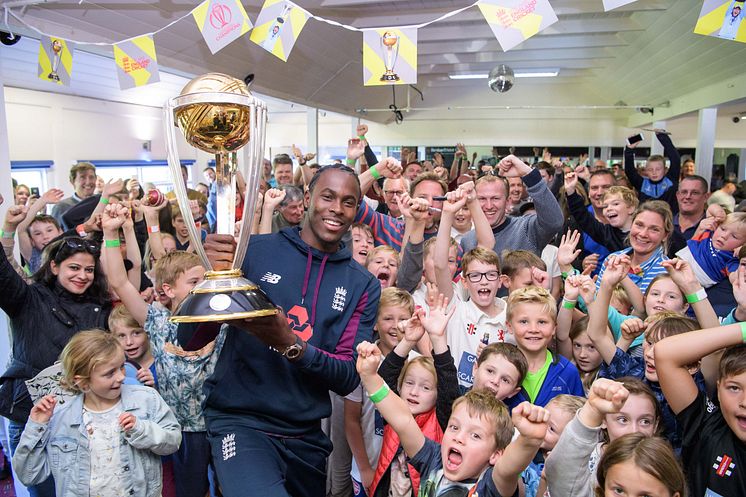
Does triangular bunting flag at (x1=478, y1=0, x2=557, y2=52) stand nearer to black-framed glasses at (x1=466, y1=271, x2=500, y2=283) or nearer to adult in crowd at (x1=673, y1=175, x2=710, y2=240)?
black-framed glasses at (x1=466, y1=271, x2=500, y2=283)

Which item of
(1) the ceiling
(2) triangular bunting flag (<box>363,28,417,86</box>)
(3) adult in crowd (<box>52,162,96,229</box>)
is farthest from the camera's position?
(3) adult in crowd (<box>52,162,96,229</box>)

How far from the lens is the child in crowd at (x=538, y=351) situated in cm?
211

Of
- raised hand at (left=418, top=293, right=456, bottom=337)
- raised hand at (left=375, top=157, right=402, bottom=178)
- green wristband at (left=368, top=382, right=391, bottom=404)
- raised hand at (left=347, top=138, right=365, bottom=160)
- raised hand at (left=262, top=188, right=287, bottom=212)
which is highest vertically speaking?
raised hand at (left=347, top=138, right=365, bottom=160)

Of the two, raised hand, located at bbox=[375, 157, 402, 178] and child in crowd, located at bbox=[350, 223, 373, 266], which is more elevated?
raised hand, located at bbox=[375, 157, 402, 178]

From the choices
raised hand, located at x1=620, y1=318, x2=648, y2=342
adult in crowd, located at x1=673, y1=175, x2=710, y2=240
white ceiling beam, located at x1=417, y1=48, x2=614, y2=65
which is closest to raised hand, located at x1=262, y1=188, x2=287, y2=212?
raised hand, located at x1=620, y1=318, x2=648, y2=342

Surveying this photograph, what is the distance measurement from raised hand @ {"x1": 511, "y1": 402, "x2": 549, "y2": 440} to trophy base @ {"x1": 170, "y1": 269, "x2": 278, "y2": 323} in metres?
0.64

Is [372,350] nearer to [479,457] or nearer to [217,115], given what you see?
[479,457]

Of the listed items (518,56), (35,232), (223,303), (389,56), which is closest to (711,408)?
(223,303)

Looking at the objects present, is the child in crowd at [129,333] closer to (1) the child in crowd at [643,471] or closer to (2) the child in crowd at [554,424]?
(2) the child in crowd at [554,424]

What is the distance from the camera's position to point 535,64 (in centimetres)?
1013

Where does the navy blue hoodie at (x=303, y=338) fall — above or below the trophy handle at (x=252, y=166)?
below

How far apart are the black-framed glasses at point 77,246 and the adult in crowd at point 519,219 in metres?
2.14

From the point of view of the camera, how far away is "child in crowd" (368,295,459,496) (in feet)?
6.34

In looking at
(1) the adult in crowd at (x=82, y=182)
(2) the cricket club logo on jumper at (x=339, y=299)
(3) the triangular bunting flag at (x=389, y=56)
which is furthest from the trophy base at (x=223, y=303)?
(1) the adult in crowd at (x=82, y=182)
